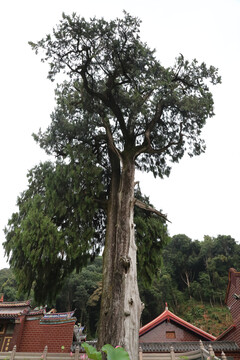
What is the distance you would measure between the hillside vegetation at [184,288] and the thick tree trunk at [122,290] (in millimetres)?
19665

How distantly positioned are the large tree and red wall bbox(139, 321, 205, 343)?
9.10 meters

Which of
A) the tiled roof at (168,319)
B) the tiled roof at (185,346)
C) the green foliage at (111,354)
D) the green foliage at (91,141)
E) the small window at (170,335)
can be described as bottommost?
the tiled roof at (185,346)

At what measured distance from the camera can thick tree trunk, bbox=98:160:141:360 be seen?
10.7ft

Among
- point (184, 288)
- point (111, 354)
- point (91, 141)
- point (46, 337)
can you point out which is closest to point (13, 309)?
point (46, 337)

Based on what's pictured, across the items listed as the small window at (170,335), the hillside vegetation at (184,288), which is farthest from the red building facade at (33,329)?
the hillside vegetation at (184,288)

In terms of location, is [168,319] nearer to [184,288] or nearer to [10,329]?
[10,329]

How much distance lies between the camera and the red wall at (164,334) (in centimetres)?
1280

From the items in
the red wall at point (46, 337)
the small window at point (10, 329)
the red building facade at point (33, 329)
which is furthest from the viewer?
the small window at point (10, 329)

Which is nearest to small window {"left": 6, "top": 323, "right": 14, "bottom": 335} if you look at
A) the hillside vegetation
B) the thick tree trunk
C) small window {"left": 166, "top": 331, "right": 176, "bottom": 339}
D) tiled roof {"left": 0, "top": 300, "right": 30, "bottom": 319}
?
tiled roof {"left": 0, "top": 300, "right": 30, "bottom": 319}

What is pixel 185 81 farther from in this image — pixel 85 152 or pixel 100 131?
pixel 85 152

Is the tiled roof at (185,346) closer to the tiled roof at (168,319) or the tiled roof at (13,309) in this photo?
the tiled roof at (168,319)

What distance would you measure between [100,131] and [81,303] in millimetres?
25933

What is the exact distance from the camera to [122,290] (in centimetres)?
364

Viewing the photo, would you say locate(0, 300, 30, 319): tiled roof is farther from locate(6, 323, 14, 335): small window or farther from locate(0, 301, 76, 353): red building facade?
locate(6, 323, 14, 335): small window
